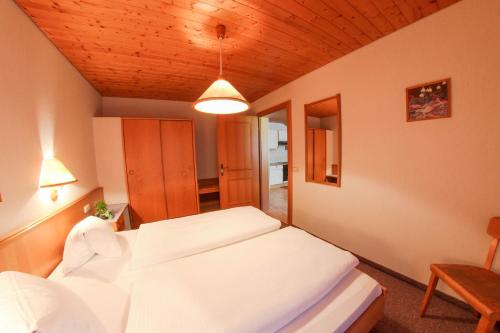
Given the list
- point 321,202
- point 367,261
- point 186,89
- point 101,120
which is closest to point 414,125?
point 321,202

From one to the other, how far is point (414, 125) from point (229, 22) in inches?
74.3

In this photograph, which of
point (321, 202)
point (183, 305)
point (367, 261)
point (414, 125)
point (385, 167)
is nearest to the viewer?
point (183, 305)

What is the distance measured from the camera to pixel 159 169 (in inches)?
120

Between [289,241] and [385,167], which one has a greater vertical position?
[385,167]

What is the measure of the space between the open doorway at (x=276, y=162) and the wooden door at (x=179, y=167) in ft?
4.77

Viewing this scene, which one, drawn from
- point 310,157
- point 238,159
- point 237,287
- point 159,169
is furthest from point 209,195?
point 237,287

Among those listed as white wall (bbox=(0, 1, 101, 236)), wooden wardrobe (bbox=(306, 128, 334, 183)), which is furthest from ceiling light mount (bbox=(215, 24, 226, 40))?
wooden wardrobe (bbox=(306, 128, 334, 183))

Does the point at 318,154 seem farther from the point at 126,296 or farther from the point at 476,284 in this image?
the point at 126,296

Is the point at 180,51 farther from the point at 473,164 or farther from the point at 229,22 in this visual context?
the point at 473,164

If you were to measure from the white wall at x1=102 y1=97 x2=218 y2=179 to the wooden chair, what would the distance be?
364cm

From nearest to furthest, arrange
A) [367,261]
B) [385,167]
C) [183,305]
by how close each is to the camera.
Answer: [183,305] < [385,167] < [367,261]

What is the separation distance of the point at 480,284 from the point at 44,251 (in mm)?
2939

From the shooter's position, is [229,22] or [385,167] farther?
[385,167]

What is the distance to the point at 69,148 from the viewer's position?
1.91 m
